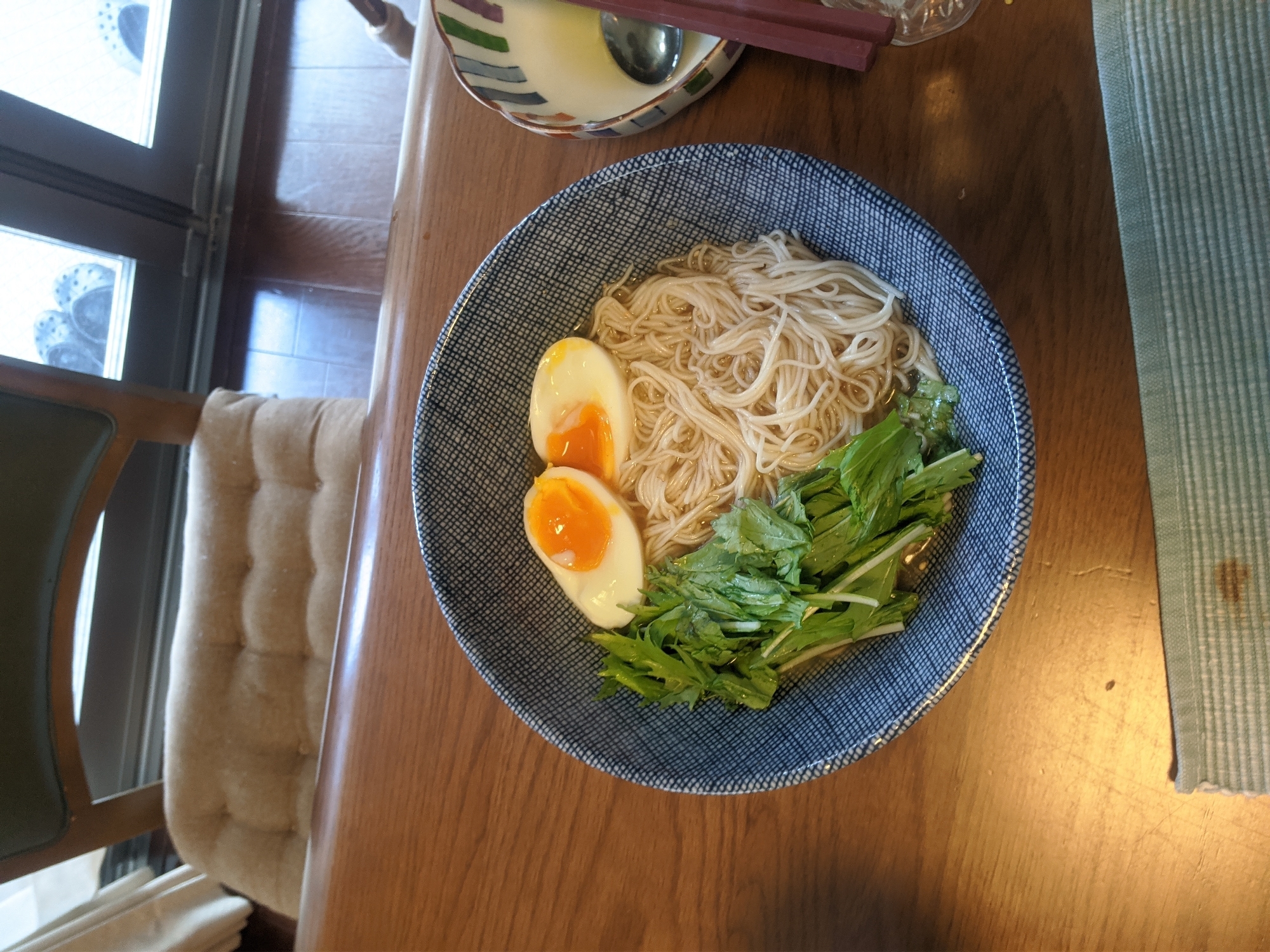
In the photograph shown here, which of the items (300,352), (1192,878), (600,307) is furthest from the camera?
(300,352)

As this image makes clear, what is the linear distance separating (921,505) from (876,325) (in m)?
0.27

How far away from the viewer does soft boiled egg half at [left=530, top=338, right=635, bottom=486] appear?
3.78 ft

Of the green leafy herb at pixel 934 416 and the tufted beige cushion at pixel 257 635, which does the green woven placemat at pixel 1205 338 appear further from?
the tufted beige cushion at pixel 257 635

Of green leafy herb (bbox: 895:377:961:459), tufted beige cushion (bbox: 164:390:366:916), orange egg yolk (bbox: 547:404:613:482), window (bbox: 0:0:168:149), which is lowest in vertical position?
tufted beige cushion (bbox: 164:390:366:916)

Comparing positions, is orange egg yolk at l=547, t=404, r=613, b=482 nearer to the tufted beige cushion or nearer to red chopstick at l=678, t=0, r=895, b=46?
red chopstick at l=678, t=0, r=895, b=46

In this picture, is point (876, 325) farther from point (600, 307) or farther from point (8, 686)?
point (8, 686)

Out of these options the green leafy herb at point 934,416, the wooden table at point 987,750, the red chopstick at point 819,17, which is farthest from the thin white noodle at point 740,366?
the red chopstick at point 819,17

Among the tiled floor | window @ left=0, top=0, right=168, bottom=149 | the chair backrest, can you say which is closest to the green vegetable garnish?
the chair backrest

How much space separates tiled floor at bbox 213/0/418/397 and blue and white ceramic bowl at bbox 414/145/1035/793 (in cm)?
160

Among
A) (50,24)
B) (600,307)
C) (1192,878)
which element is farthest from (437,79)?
(50,24)

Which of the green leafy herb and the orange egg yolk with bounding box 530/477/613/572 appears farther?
the orange egg yolk with bounding box 530/477/613/572

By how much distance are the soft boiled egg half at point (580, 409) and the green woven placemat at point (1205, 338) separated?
717 mm

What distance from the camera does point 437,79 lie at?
1.16 meters

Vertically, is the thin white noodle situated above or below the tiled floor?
below
